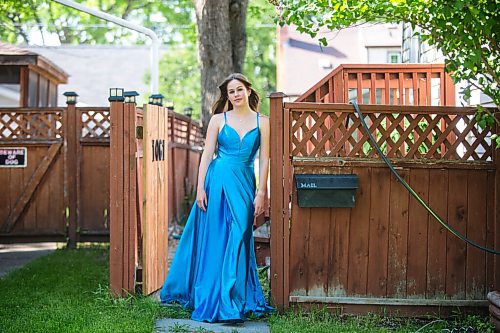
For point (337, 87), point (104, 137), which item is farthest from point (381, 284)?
point (104, 137)

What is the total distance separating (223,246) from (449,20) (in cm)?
231

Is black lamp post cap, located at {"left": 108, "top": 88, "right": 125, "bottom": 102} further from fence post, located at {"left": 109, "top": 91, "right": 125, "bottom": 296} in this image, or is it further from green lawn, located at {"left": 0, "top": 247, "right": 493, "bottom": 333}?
green lawn, located at {"left": 0, "top": 247, "right": 493, "bottom": 333}

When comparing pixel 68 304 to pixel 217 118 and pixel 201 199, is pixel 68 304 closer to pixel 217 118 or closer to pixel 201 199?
pixel 201 199

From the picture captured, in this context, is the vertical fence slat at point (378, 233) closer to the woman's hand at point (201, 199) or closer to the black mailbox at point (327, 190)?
the black mailbox at point (327, 190)

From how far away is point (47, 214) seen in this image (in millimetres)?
9883

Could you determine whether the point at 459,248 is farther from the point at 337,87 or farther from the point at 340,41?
the point at 340,41

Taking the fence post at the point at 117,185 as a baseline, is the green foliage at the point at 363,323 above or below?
below

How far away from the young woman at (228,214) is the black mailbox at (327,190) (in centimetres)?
34

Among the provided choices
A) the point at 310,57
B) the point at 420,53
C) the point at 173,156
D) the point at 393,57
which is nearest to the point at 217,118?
the point at 420,53

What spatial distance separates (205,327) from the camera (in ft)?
17.6

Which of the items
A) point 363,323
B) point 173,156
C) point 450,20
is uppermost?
point 450,20

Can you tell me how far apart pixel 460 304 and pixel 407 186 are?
0.98 m

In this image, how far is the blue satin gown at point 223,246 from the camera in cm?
570

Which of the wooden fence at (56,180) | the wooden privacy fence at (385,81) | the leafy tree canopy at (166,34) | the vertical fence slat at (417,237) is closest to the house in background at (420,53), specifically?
the wooden privacy fence at (385,81)
